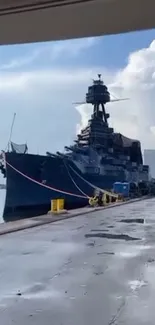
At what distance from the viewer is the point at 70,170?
A: 32.1 metres

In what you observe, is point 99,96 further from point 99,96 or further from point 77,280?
point 77,280

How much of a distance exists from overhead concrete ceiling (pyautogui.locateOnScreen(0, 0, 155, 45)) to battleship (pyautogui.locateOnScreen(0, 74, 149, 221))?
22813 mm

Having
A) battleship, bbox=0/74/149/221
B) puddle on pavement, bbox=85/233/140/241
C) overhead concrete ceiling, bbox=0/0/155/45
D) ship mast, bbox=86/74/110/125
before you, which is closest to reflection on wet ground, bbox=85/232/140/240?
puddle on pavement, bbox=85/233/140/241

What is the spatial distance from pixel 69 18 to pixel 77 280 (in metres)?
3.83

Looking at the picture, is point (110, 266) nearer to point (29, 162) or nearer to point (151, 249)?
point (151, 249)

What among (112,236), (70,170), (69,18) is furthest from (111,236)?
(70,170)

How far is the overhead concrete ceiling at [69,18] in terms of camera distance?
193cm

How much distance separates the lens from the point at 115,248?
801 centimetres

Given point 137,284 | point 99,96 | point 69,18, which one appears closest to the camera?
point 69,18

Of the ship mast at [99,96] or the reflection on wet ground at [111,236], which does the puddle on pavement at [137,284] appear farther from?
the ship mast at [99,96]

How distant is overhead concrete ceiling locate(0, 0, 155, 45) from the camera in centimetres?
193

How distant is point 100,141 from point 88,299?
35.9 meters

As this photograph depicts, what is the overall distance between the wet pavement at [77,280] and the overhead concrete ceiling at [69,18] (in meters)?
2.31

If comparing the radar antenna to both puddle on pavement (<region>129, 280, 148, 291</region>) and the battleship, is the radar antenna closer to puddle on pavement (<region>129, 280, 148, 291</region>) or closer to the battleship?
the battleship
